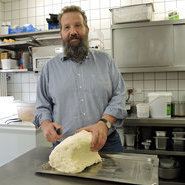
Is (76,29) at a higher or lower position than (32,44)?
lower

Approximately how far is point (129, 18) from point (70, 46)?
133 centimetres

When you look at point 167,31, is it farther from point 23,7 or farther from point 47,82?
point 23,7

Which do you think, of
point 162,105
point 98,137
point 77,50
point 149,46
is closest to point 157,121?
point 162,105

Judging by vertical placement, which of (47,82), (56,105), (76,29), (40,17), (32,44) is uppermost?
(40,17)

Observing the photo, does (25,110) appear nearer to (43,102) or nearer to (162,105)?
(43,102)

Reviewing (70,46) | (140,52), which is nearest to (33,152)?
(70,46)

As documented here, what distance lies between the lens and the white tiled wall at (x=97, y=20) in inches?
101

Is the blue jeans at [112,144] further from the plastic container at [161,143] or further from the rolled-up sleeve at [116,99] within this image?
the plastic container at [161,143]

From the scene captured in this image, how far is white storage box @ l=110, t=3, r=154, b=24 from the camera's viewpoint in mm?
2279

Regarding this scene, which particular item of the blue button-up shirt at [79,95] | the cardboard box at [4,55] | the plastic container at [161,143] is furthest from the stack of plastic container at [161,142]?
the cardboard box at [4,55]

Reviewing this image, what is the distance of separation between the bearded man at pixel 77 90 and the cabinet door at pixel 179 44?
1.32 metres

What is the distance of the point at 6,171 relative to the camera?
0.84 metres

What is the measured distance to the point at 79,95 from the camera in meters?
1.24

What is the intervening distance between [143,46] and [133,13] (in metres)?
0.39
